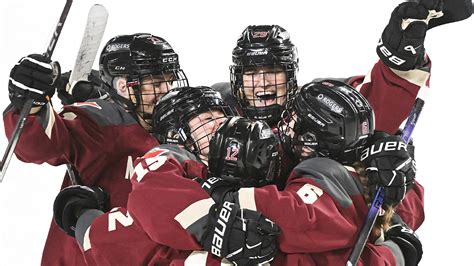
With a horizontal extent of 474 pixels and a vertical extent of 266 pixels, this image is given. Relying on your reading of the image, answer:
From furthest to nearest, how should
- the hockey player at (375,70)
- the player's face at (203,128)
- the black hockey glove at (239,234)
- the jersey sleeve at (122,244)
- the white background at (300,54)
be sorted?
the white background at (300,54) → the hockey player at (375,70) → the player's face at (203,128) → the jersey sleeve at (122,244) → the black hockey glove at (239,234)

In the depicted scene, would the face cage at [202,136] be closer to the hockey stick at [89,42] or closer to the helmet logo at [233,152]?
the helmet logo at [233,152]

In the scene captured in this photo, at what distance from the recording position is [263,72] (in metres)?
3.33

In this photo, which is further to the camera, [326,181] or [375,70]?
[375,70]

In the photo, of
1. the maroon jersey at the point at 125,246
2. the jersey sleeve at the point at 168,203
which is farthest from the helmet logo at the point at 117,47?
the jersey sleeve at the point at 168,203

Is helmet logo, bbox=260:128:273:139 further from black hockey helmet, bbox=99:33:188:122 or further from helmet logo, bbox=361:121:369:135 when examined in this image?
black hockey helmet, bbox=99:33:188:122

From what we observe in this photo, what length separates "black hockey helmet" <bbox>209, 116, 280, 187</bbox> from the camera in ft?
8.37

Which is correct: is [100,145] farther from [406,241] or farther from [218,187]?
[406,241]

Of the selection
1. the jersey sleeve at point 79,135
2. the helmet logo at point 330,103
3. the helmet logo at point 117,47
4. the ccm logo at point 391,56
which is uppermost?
the helmet logo at point 330,103

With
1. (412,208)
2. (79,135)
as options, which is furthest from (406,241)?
(79,135)

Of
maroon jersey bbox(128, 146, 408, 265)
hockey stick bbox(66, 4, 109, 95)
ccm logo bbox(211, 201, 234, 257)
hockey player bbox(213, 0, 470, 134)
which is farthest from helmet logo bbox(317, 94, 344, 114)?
hockey stick bbox(66, 4, 109, 95)

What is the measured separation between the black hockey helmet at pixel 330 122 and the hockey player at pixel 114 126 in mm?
779

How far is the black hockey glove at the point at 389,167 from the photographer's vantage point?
2.57 meters

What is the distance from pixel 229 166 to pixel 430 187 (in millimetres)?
1982

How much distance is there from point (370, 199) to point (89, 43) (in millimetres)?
1330
